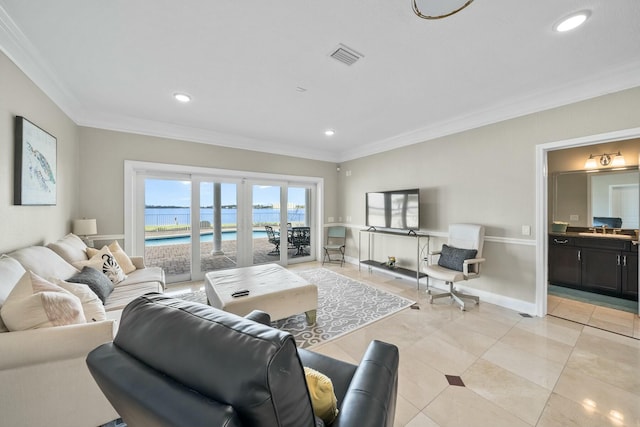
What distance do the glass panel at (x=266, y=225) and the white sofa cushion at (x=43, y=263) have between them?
299 cm

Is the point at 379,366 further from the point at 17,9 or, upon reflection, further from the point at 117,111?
the point at 117,111

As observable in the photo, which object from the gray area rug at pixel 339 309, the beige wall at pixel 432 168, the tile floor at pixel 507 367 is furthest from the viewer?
the gray area rug at pixel 339 309

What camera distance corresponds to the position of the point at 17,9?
174 cm

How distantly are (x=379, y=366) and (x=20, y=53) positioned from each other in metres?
3.69

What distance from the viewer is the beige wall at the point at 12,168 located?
196 centimetres

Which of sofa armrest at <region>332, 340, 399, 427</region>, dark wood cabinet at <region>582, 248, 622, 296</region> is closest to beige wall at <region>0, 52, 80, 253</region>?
sofa armrest at <region>332, 340, 399, 427</region>

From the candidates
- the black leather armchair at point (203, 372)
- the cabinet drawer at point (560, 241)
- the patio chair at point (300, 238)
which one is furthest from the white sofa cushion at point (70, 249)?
the cabinet drawer at point (560, 241)

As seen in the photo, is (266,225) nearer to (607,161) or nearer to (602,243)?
(602,243)

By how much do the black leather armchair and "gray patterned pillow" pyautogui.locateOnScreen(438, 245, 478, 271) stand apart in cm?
297

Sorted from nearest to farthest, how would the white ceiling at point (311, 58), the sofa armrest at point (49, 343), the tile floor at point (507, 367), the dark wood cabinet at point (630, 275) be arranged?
the sofa armrest at point (49, 343)
the tile floor at point (507, 367)
the white ceiling at point (311, 58)
the dark wood cabinet at point (630, 275)

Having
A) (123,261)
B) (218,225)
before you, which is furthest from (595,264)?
(123,261)

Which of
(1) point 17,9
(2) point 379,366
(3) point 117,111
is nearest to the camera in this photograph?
(2) point 379,366

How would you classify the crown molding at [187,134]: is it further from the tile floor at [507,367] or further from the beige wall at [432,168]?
the tile floor at [507,367]

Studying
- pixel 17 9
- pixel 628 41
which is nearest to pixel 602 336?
pixel 628 41
